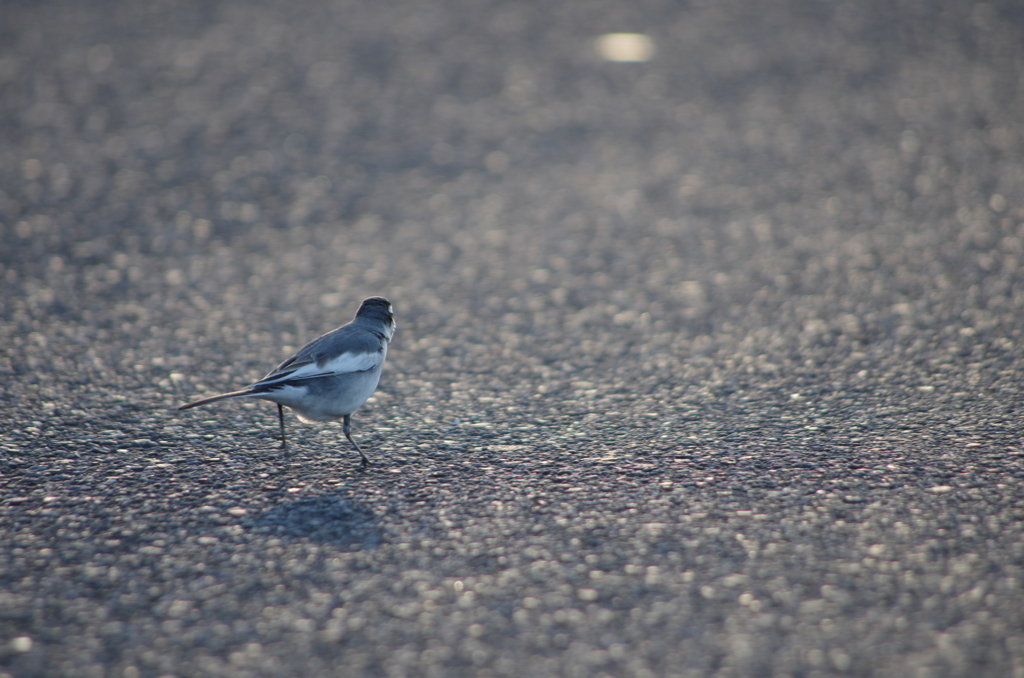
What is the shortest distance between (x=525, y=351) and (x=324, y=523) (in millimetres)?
2414

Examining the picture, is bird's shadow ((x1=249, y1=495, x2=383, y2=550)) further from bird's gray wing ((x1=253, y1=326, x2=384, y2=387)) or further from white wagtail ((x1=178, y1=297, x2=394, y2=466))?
bird's gray wing ((x1=253, y1=326, x2=384, y2=387))

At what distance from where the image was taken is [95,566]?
3383mm

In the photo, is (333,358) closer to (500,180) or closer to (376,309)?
(376,309)

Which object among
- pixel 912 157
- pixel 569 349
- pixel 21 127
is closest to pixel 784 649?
pixel 569 349

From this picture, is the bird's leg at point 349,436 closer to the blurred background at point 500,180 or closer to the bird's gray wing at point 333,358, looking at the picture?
the bird's gray wing at point 333,358

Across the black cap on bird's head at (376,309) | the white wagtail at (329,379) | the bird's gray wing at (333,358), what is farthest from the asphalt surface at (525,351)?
the black cap on bird's head at (376,309)

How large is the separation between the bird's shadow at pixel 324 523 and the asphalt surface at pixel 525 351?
0.02 metres

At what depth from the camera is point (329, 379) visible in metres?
4.32

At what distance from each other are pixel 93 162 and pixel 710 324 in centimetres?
671

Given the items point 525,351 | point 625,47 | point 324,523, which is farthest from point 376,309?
point 625,47

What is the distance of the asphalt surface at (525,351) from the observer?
304 cm

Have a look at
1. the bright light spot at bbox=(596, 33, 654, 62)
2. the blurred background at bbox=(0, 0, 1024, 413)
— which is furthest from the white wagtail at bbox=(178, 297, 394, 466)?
the bright light spot at bbox=(596, 33, 654, 62)

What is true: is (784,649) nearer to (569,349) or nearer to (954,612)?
(954,612)

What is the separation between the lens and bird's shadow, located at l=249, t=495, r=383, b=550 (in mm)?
3582
